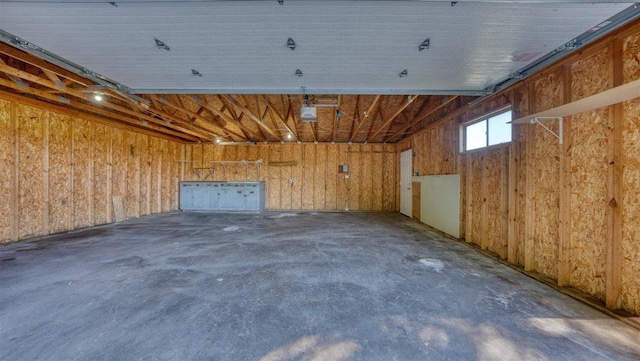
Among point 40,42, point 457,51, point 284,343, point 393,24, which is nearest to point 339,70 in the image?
point 393,24

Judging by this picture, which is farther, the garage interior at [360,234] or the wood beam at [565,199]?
the wood beam at [565,199]

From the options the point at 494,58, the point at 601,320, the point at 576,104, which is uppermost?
the point at 494,58

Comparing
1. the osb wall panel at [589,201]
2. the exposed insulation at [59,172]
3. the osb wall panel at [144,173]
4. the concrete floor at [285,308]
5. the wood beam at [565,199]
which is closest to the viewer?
the concrete floor at [285,308]

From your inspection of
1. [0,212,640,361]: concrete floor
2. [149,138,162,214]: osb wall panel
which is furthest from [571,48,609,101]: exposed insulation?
[149,138,162,214]: osb wall panel

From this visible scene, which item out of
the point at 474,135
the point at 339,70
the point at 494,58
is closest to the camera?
the point at 494,58

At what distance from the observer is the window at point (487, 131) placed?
3795 millimetres

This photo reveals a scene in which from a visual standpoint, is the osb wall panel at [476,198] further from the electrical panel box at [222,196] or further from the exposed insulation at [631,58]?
the electrical panel box at [222,196]

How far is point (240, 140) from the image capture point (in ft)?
30.5

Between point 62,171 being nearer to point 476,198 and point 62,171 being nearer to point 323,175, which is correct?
point 323,175

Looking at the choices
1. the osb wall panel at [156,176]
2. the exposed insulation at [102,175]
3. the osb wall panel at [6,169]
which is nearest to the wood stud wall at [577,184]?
the osb wall panel at [6,169]

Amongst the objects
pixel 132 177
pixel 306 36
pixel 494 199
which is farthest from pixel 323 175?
pixel 306 36

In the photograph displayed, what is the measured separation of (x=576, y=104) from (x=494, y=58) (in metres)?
0.98

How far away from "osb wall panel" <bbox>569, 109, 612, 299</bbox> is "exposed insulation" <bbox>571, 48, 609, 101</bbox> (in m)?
0.27

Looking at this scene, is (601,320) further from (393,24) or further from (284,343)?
(393,24)
